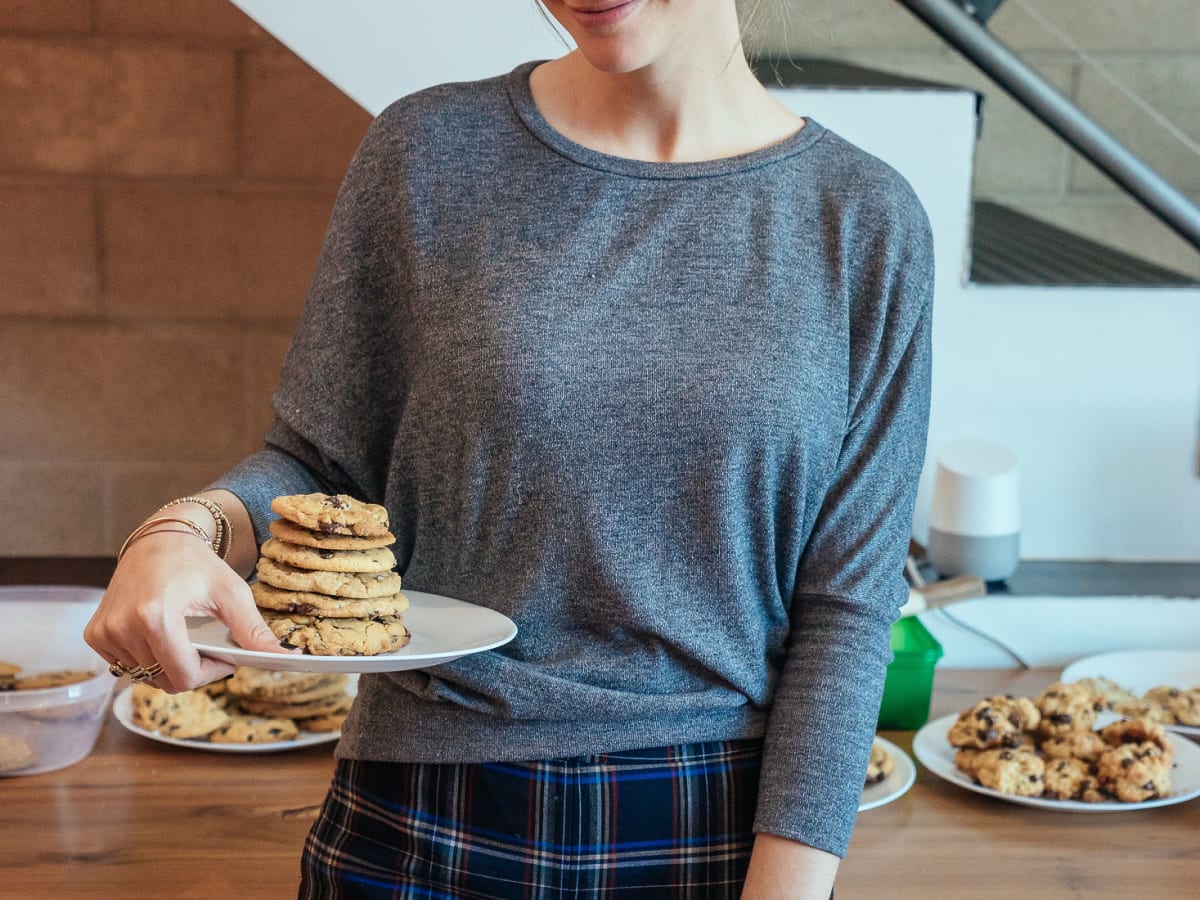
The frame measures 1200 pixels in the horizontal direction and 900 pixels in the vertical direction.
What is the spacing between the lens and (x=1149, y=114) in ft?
6.16

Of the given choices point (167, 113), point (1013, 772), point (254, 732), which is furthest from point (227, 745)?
point (167, 113)

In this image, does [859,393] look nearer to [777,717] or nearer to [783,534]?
[783,534]

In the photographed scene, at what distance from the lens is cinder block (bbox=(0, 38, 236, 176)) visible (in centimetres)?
270

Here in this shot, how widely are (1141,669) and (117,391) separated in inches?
82.9

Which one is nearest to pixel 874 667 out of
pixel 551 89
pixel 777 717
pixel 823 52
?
pixel 777 717

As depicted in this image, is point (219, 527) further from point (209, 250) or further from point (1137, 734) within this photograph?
point (209, 250)

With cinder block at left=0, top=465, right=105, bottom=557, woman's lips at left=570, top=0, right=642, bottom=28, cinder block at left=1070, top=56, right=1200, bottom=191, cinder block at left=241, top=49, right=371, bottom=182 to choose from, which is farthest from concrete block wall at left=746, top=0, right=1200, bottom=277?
cinder block at left=0, top=465, right=105, bottom=557

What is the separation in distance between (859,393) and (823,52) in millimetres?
941

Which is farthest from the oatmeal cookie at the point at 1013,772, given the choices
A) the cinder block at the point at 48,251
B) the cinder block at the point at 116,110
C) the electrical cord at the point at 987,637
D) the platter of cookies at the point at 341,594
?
the cinder block at the point at 48,251

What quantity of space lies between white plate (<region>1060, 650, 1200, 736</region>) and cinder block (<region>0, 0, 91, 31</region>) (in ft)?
7.19

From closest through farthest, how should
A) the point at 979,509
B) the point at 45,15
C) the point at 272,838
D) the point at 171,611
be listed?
the point at 171,611 < the point at 272,838 < the point at 979,509 < the point at 45,15

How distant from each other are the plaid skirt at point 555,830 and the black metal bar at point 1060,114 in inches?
43.2

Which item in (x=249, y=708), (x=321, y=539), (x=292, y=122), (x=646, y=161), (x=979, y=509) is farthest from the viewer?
(x=292, y=122)

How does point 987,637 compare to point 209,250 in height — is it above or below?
below
